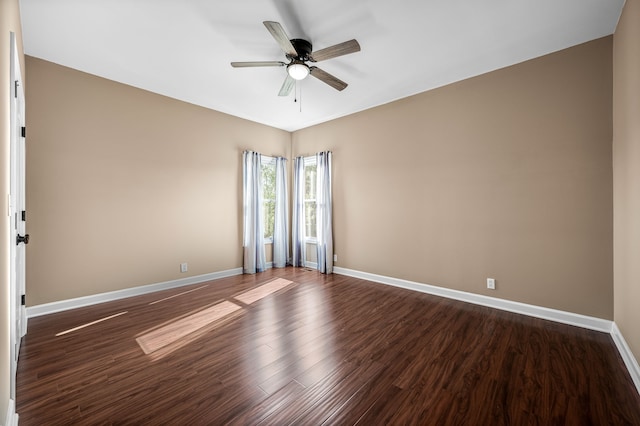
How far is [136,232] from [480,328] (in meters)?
4.38

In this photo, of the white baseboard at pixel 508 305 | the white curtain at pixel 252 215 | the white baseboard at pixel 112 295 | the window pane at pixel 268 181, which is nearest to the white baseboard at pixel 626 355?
the white baseboard at pixel 508 305

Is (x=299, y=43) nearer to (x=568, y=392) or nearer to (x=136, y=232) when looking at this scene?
(x=136, y=232)

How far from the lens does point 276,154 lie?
18.6 ft

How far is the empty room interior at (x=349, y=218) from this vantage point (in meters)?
1.86

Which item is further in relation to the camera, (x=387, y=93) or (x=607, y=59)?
(x=387, y=93)

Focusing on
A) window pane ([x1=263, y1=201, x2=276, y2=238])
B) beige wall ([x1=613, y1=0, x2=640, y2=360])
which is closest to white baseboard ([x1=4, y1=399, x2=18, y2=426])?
beige wall ([x1=613, y1=0, x2=640, y2=360])

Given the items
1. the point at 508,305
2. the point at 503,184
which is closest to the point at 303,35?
the point at 503,184

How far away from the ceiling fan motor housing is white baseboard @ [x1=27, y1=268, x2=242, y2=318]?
11.5ft

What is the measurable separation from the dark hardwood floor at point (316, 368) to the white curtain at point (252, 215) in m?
1.69

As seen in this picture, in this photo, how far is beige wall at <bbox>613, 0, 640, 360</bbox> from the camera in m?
2.05

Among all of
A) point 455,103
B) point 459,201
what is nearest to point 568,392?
point 459,201

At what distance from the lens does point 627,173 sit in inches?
89.4

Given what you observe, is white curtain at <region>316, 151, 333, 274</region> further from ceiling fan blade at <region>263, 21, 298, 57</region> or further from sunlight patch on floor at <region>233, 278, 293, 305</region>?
ceiling fan blade at <region>263, 21, 298, 57</region>

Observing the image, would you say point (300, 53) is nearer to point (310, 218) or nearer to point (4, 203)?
point (4, 203)
